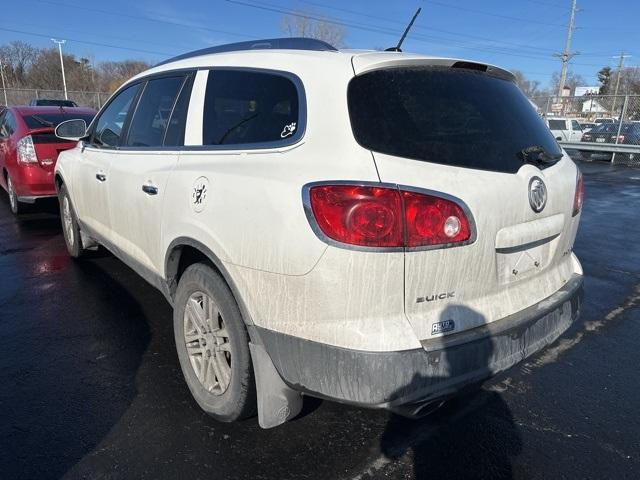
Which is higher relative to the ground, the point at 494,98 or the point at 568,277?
the point at 494,98

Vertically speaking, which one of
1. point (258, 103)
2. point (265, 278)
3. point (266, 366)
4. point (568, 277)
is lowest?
point (266, 366)

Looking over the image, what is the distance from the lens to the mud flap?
7.20 ft

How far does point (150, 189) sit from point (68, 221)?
287 cm

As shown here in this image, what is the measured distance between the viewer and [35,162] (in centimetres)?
654

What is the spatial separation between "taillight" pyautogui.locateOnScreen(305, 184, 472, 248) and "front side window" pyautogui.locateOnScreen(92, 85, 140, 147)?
97.3 inches

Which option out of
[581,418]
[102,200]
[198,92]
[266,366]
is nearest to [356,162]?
[266,366]

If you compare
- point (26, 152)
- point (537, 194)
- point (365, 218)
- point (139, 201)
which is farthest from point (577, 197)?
point (26, 152)

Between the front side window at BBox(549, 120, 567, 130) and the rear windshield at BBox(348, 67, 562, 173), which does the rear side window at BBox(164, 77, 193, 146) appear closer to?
the rear windshield at BBox(348, 67, 562, 173)

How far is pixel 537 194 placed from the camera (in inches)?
90.2

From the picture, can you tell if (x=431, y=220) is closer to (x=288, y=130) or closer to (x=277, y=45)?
(x=288, y=130)

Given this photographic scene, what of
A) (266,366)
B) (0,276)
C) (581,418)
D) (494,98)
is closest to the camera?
(266,366)

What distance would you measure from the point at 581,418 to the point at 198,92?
111 inches

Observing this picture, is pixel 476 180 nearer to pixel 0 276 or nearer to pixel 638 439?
pixel 638 439

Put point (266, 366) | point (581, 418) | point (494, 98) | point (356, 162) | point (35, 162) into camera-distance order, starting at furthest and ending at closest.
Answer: point (35, 162) < point (581, 418) < point (494, 98) < point (266, 366) < point (356, 162)
